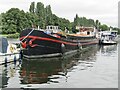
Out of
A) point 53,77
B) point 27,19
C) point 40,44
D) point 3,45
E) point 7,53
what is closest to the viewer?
point 53,77

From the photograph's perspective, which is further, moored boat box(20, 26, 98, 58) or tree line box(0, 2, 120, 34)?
tree line box(0, 2, 120, 34)

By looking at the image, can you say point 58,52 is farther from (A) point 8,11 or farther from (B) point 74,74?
(A) point 8,11

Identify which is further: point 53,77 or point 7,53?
point 7,53

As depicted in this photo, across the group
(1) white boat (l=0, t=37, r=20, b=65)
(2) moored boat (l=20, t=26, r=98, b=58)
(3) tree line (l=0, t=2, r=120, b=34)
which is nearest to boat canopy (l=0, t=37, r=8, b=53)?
(1) white boat (l=0, t=37, r=20, b=65)

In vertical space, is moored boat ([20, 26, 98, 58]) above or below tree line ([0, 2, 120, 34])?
below

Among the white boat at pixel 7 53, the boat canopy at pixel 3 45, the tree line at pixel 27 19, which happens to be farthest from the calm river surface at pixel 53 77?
the tree line at pixel 27 19

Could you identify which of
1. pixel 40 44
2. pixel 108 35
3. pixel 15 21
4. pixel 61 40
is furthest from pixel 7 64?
pixel 15 21

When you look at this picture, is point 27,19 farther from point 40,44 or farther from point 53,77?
point 53,77

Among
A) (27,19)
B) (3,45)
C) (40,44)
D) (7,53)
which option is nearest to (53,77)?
(7,53)

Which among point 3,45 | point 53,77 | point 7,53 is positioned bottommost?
A: point 53,77

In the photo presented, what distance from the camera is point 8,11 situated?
15338 cm

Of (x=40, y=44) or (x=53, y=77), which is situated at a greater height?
(x=40, y=44)

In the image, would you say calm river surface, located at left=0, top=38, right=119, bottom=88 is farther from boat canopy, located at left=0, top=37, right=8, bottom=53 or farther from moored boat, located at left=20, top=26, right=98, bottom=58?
moored boat, located at left=20, top=26, right=98, bottom=58

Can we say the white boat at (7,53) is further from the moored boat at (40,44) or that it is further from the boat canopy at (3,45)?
the moored boat at (40,44)
